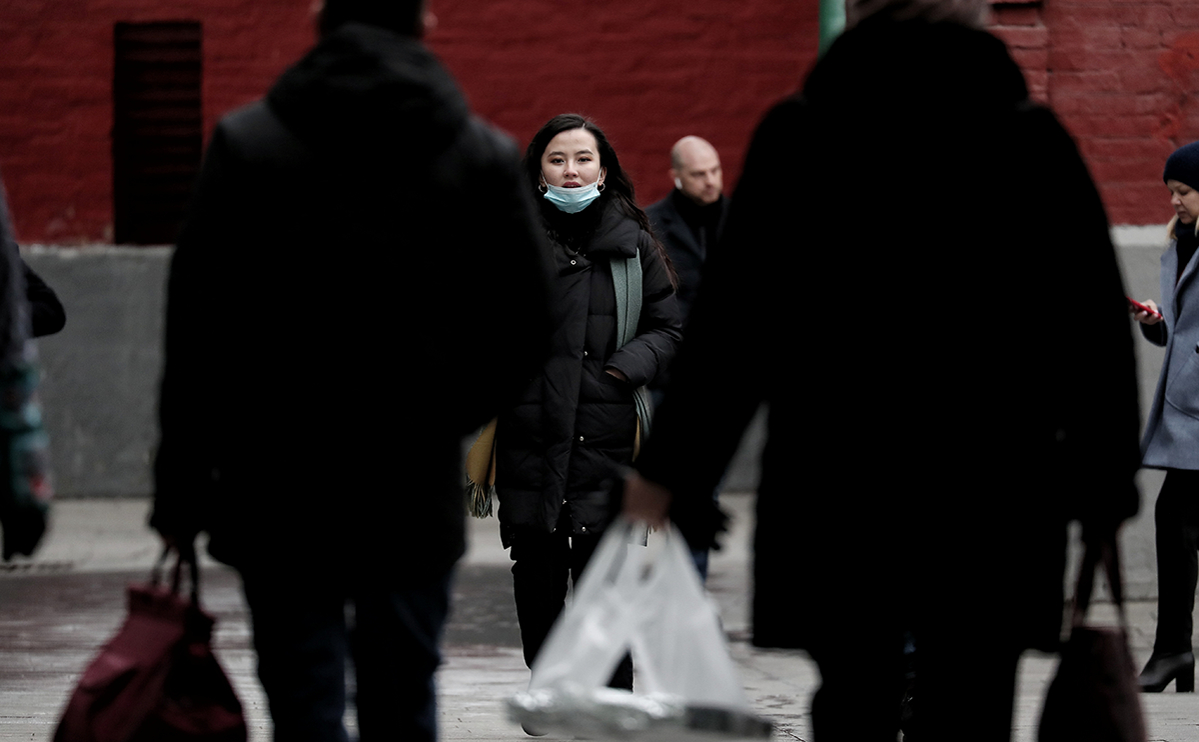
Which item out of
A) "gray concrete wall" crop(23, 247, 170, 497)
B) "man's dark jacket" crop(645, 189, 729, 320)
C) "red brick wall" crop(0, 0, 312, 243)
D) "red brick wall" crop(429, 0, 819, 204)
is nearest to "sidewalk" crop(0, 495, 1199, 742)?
"gray concrete wall" crop(23, 247, 170, 497)

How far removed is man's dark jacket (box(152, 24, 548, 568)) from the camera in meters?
2.92

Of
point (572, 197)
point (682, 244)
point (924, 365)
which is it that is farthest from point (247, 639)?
point (924, 365)

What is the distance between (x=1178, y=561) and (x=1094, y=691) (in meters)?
3.08

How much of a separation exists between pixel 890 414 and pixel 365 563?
0.90 metres

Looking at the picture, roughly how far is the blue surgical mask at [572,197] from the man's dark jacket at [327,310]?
2.10m

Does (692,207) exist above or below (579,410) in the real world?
above

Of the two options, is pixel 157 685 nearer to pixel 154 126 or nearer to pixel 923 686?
pixel 923 686

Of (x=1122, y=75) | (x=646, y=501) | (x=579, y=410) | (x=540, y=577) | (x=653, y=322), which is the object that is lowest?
(x=540, y=577)

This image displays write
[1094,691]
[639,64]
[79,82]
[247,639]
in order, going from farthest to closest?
1. [639,64]
2. [79,82]
3. [247,639]
4. [1094,691]

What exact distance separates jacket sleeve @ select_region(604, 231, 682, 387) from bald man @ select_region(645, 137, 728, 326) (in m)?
2.25

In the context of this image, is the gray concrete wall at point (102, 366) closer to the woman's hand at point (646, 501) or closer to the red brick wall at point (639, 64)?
the red brick wall at point (639, 64)

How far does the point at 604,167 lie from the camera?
17.3 feet

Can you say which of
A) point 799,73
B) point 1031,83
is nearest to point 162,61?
point 799,73

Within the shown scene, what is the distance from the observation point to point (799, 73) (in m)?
10.8
